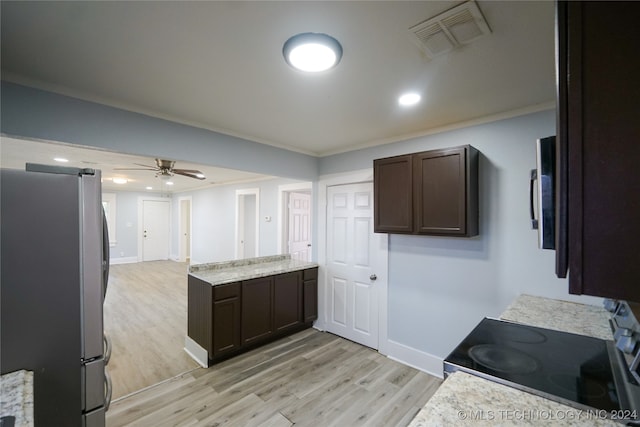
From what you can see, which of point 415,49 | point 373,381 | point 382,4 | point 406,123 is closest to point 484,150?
point 406,123

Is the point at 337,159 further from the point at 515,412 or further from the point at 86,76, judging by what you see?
the point at 515,412

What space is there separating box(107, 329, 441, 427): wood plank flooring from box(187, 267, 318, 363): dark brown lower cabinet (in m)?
0.23

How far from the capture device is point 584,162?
0.56 m

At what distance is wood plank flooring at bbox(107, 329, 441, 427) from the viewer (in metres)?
2.13

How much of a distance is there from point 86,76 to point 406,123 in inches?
96.8

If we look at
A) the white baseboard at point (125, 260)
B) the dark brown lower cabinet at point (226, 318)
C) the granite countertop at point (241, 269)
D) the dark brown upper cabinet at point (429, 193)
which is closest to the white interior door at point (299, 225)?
the granite countertop at point (241, 269)

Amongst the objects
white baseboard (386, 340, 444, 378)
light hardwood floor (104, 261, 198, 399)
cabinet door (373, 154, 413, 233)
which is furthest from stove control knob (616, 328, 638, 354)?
light hardwood floor (104, 261, 198, 399)

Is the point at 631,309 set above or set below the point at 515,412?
above

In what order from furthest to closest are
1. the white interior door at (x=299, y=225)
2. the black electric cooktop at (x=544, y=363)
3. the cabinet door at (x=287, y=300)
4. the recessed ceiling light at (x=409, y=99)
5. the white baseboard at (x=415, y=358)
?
the white interior door at (x=299, y=225) < the cabinet door at (x=287, y=300) < the white baseboard at (x=415, y=358) < the recessed ceiling light at (x=409, y=99) < the black electric cooktop at (x=544, y=363)

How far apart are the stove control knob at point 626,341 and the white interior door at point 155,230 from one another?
10.4m

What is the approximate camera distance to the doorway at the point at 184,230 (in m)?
8.98

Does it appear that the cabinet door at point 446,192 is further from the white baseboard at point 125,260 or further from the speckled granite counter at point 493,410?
the white baseboard at point 125,260

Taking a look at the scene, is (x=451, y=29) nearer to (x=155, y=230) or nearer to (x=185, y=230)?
(x=185, y=230)

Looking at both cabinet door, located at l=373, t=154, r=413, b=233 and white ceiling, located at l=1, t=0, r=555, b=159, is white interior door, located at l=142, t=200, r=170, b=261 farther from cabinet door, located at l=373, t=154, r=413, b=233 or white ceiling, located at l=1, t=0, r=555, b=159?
cabinet door, located at l=373, t=154, r=413, b=233
